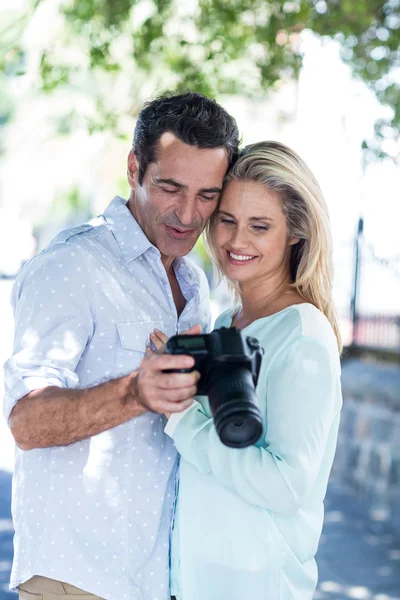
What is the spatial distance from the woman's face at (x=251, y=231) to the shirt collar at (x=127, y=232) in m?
0.26

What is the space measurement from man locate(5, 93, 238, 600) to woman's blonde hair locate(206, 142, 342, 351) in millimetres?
153

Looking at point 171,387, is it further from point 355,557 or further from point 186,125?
point 355,557

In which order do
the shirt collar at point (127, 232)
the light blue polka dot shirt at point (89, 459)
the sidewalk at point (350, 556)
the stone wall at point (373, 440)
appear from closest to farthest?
the light blue polka dot shirt at point (89, 459) → the shirt collar at point (127, 232) → the sidewalk at point (350, 556) → the stone wall at point (373, 440)

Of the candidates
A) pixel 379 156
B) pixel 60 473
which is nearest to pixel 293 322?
pixel 60 473

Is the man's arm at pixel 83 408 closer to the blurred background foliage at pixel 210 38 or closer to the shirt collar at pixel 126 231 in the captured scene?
the shirt collar at pixel 126 231

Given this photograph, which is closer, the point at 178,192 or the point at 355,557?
the point at 178,192

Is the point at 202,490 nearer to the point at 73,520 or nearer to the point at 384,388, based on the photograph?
the point at 73,520

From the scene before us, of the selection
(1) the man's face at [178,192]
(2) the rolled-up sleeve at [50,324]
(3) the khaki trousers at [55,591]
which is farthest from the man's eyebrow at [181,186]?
(3) the khaki trousers at [55,591]

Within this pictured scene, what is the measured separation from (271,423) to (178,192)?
83cm

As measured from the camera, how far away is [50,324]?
222 cm

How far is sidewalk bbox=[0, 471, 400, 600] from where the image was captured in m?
5.48

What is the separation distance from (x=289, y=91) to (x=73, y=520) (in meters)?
16.3

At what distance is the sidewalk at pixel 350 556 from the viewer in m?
5.48

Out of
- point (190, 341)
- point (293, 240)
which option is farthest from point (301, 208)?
point (190, 341)
